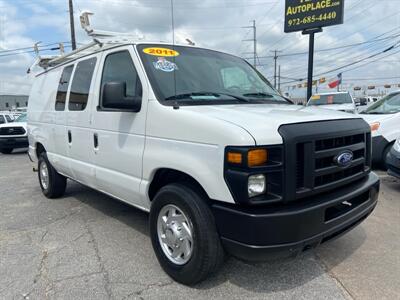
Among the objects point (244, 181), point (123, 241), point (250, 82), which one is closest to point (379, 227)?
point (250, 82)

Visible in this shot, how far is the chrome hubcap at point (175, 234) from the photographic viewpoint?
305cm

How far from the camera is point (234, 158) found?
257 centimetres

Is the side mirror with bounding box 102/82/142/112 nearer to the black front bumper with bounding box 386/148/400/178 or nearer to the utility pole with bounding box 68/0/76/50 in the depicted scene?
the black front bumper with bounding box 386/148/400/178

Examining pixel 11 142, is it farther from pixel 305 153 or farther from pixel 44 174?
pixel 305 153

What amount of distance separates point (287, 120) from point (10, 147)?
14703mm

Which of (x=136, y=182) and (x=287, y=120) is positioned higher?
(x=287, y=120)

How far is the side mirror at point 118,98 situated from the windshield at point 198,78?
24 centimetres

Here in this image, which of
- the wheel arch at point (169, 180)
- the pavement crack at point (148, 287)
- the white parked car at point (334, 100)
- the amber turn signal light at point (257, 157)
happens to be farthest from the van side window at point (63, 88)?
the white parked car at point (334, 100)

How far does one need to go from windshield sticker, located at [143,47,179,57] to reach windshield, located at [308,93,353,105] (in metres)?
10.9

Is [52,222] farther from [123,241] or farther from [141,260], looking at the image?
[141,260]

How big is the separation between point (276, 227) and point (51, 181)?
4478 mm

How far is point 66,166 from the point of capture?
5.07 meters

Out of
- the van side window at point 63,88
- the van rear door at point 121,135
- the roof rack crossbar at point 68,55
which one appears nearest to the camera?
the van rear door at point 121,135

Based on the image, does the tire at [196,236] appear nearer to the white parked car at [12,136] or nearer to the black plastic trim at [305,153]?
the black plastic trim at [305,153]
